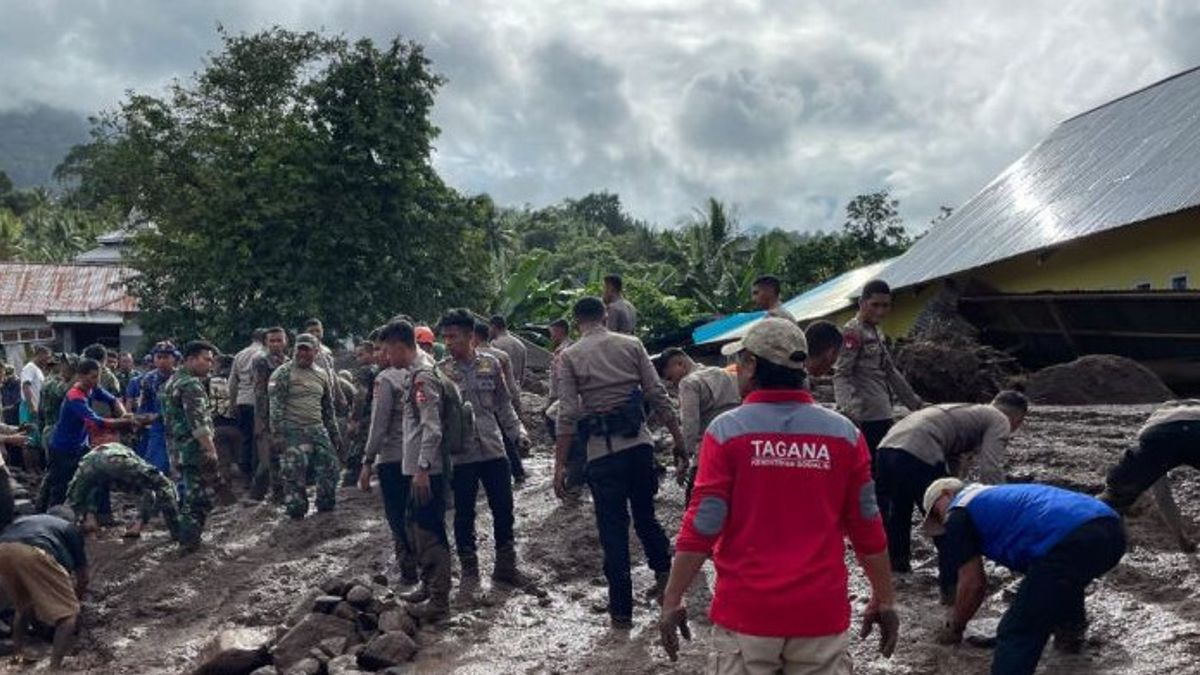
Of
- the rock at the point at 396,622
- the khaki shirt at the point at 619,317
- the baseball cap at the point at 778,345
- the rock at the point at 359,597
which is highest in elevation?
the khaki shirt at the point at 619,317

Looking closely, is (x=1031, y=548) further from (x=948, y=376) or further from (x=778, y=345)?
(x=948, y=376)

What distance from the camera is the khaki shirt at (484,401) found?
25.7ft

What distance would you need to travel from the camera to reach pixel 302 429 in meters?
10.2

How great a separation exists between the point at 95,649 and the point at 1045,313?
11.6 meters

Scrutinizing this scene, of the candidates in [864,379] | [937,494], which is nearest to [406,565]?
[864,379]

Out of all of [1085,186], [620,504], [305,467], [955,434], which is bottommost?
[620,504]

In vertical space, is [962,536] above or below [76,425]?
below

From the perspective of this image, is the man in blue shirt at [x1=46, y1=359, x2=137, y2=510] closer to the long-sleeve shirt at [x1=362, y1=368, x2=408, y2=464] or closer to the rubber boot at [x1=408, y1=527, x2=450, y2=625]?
the long-sleeve shirt at [x1=362, y1=368, x2=408, y2=464]

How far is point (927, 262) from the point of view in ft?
65.7

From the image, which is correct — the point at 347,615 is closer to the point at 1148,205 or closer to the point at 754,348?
the point at 754,348

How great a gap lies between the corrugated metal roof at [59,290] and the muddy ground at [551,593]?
23592 millimetres

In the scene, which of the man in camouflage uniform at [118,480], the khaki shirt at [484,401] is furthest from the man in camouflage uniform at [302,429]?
the khaki shirt at [484,401]

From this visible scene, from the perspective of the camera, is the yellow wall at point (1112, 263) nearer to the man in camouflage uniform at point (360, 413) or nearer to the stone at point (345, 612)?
the man in camouflage uniform at point (360, 413)

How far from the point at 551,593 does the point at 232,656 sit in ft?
7.31
